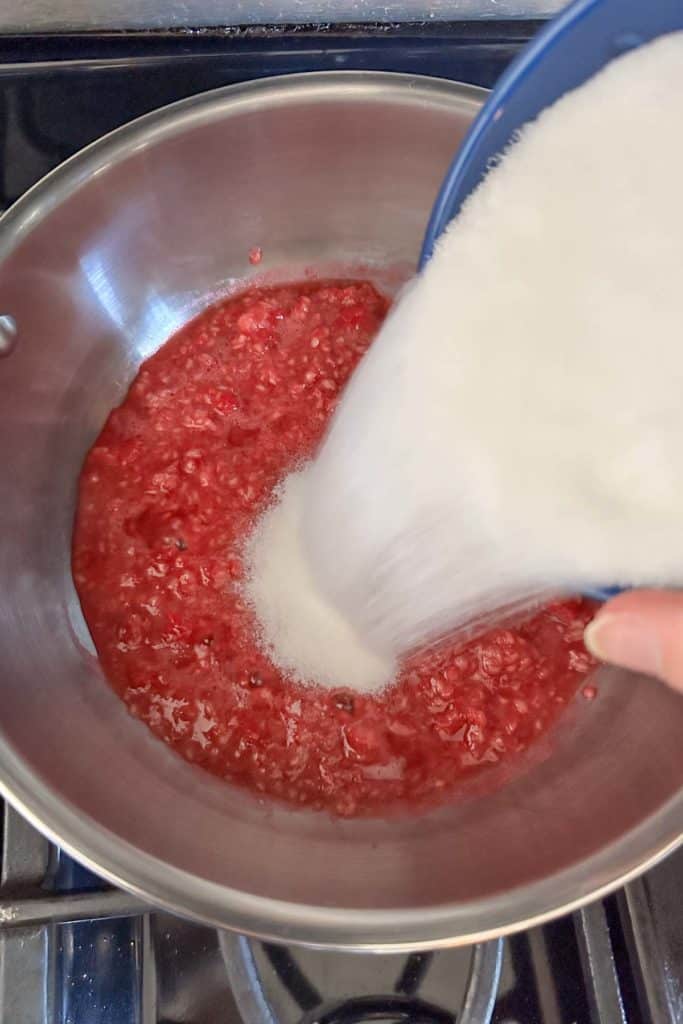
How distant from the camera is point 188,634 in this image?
100 centimetres

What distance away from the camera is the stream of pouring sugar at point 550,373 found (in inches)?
25.6

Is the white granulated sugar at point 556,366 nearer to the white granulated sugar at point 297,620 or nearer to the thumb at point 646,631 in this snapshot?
the thumb at point 646,631

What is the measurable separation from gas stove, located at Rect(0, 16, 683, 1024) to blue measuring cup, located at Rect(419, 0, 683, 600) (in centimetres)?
47

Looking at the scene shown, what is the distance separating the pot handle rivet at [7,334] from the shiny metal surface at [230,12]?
40 centimetres

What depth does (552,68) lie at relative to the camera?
733 mm

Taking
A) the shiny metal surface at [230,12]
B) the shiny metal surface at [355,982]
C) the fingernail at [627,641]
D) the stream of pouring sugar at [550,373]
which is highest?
the shiny metal surface at [230,12]

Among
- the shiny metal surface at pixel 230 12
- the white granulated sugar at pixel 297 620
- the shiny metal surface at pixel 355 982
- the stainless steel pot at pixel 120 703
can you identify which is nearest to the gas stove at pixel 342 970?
the shiny metal surface at pixel 355 982

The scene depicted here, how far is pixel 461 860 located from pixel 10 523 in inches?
24.2

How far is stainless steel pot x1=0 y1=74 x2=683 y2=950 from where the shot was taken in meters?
0.75

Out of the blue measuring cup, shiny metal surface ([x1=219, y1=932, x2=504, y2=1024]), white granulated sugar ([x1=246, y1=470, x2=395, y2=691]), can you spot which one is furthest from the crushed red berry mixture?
the blue measuring cup

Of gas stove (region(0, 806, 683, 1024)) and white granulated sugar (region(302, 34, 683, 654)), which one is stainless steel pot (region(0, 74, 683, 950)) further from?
white granulated sugar (region(302, 34, 683, 654))

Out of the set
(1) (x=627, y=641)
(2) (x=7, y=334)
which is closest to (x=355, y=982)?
(1) (x=627, y=641)

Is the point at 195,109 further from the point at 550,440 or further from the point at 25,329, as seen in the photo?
the point at 550,440

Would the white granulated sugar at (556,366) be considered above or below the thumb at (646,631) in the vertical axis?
above
